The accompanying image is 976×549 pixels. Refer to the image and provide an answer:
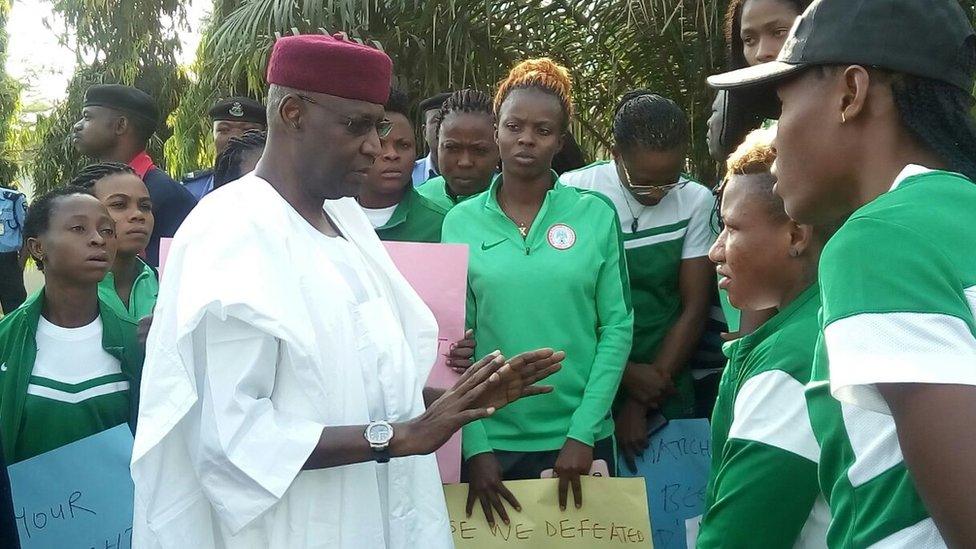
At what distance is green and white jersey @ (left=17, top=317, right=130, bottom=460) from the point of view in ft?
11.1

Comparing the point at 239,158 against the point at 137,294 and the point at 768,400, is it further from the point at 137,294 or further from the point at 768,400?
the point at 768,400

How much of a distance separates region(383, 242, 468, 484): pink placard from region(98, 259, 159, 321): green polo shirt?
1154mm

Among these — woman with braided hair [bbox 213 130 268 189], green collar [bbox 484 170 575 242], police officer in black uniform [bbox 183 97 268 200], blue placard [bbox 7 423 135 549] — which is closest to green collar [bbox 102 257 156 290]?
woman with braided hair [bbox 213 130 268 189]

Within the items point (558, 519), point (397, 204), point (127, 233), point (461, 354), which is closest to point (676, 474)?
point (558, 519)

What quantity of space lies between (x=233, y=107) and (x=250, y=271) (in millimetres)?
3842

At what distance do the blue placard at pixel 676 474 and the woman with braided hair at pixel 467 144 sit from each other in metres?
1.28

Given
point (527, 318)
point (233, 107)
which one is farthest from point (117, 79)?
point (527, 318)

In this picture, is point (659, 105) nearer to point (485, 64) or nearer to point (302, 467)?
point (302, 467)

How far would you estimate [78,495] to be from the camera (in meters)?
3.33

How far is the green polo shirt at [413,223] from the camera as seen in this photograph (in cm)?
401

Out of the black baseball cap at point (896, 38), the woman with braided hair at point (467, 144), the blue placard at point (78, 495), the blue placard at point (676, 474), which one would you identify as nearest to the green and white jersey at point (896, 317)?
the black baseball cap at point (896, 38)

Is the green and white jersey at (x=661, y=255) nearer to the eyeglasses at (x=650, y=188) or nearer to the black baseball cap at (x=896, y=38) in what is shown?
the eyeglasses at (x=650, y=188)

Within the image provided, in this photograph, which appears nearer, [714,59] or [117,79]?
[714,59]

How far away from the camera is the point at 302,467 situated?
2.17 m
